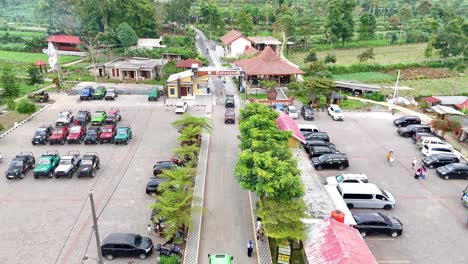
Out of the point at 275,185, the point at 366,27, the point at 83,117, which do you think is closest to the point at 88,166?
the point at 83,117

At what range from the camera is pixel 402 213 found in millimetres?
24641

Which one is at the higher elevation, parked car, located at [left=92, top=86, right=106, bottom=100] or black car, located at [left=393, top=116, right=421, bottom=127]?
parked car, located at [left=92, top=86, right=106, bottom=100]

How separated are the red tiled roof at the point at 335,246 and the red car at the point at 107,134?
2168cm

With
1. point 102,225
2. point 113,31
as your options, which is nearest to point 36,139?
point 102,225

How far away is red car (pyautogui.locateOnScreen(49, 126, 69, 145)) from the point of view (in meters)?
33.6

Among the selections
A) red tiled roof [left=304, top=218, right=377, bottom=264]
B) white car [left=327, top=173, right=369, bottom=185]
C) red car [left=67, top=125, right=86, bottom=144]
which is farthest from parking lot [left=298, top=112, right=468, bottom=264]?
red car [left=67, top=125, right=86, bottom=144]

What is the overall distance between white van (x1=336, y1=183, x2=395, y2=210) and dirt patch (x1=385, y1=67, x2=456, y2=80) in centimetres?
4210

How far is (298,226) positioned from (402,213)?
999 cm

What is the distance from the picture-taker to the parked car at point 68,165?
90.9ft

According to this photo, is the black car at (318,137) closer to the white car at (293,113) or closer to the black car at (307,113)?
the black car at (307,113)

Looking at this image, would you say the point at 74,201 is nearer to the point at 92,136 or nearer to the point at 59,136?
the point at 92,136

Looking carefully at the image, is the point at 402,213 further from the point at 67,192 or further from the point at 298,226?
the point at 67,192

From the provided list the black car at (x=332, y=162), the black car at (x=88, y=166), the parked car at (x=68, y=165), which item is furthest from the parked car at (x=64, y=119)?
the black car at (x=332, y=162)

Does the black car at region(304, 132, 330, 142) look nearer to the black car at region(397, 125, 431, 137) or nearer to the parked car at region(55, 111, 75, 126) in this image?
the black car at region(397, 125, 431, 137)
